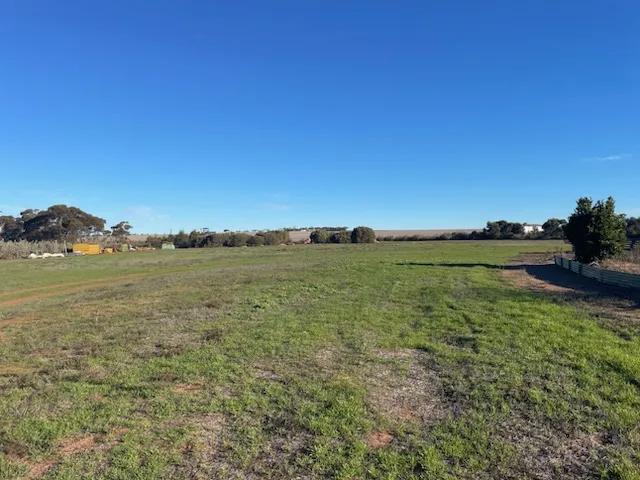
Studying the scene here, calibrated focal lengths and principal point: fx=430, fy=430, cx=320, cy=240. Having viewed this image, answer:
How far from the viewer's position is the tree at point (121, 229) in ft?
297

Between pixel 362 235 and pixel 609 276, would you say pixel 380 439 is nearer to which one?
pixel 609 276

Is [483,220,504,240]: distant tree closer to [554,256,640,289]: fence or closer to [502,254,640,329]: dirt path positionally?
[554,256,640,289]: fence

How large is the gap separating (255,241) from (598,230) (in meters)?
58.1

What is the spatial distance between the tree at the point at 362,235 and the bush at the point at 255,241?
17.6 meters

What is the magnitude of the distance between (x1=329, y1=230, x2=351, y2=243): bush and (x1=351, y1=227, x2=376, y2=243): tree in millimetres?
989

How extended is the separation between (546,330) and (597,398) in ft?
13.2

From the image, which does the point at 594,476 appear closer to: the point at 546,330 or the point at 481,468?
the point at 481,468

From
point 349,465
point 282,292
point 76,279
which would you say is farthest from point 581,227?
point 76,279

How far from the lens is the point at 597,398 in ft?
16.6

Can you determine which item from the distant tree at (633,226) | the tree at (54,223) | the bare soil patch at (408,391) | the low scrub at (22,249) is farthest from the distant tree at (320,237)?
the bare soil patch at (408,391)

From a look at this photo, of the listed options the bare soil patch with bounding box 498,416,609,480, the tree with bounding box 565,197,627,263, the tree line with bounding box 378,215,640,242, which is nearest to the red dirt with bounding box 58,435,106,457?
the bare soil patch with bounding box 498,416,609,480

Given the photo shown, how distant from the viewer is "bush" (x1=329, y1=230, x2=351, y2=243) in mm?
82625

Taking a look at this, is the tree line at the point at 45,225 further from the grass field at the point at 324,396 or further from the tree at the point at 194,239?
the grass field at the point at 324,396

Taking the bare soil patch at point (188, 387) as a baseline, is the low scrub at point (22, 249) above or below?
above
